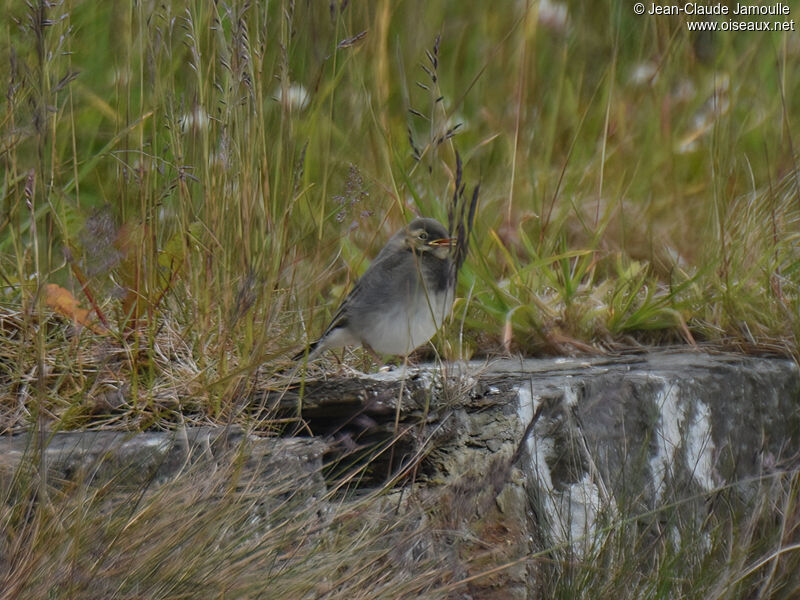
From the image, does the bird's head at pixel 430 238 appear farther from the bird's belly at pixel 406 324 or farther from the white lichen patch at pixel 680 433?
the white lichen patch at pixel 680 433

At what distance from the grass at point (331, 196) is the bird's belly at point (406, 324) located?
57 millimetres

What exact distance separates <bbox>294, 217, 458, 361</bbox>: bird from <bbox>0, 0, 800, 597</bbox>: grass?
0.25ft

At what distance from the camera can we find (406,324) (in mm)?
2574

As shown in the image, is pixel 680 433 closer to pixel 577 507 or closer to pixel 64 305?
pixel 577 507

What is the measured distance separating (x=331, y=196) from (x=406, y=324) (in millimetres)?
904

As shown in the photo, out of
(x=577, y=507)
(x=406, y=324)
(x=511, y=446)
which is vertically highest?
(x=406, y=324)

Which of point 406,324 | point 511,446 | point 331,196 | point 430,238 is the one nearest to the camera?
point 511,446

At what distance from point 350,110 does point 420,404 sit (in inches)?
70.6

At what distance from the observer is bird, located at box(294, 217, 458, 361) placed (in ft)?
8.39

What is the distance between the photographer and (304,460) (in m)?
2.13

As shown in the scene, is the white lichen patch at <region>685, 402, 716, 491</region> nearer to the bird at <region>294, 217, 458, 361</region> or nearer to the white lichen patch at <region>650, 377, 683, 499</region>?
the white lichen patch at <region>650, 377, 683, 499</region>

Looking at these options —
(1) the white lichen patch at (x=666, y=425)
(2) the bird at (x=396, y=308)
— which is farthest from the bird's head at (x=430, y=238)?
(1) the white lichen patch at (x=666, y=425)

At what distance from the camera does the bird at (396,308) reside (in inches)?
101

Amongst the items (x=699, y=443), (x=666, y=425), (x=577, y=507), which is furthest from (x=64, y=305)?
(x=699, y=443)
